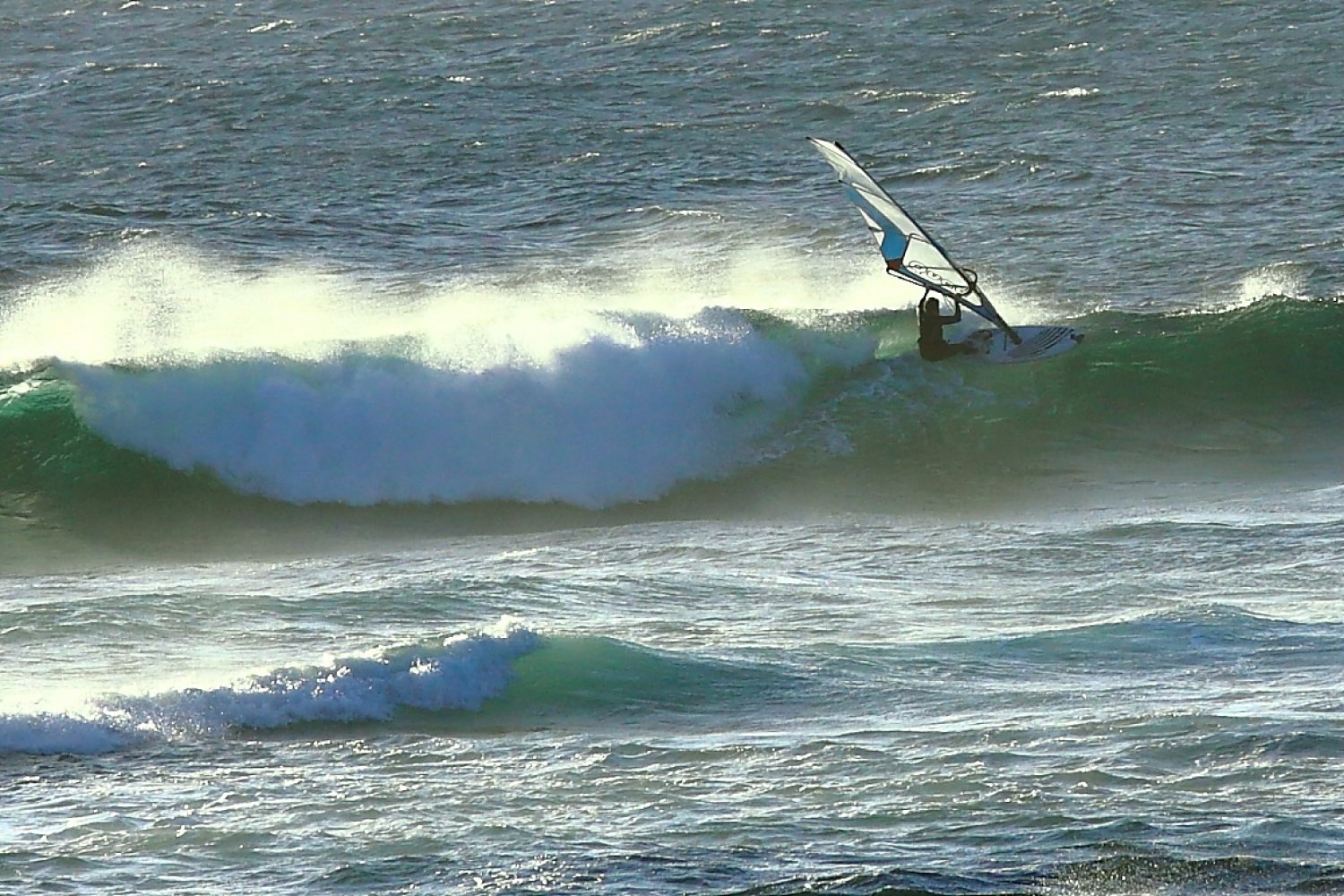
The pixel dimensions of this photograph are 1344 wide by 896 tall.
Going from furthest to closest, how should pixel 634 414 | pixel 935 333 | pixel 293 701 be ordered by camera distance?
pixel 634 414
pixel 935 333
pixel 293 701

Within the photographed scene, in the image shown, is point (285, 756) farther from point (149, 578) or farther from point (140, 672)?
point (149, 578)

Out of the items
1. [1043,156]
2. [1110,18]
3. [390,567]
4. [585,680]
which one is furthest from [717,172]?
[585,680]

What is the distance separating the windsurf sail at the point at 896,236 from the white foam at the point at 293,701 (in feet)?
22.7

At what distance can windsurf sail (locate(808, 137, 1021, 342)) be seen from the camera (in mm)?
16906

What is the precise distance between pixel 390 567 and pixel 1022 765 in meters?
6.60

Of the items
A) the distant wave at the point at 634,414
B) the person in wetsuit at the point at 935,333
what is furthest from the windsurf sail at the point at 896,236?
the distant wave at the point at 634,414

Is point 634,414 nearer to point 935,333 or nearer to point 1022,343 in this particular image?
point 935,333

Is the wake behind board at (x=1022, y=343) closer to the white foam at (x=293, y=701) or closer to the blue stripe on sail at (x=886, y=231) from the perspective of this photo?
the blue stripe on sail at (x=886, y=231)

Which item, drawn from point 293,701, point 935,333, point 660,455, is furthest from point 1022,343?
point 293,701

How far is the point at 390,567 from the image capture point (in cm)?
1481

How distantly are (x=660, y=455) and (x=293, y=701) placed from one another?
7875mm

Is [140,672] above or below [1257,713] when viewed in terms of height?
above

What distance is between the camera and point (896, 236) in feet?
55.9

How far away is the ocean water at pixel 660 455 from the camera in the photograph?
8906 millimetres
